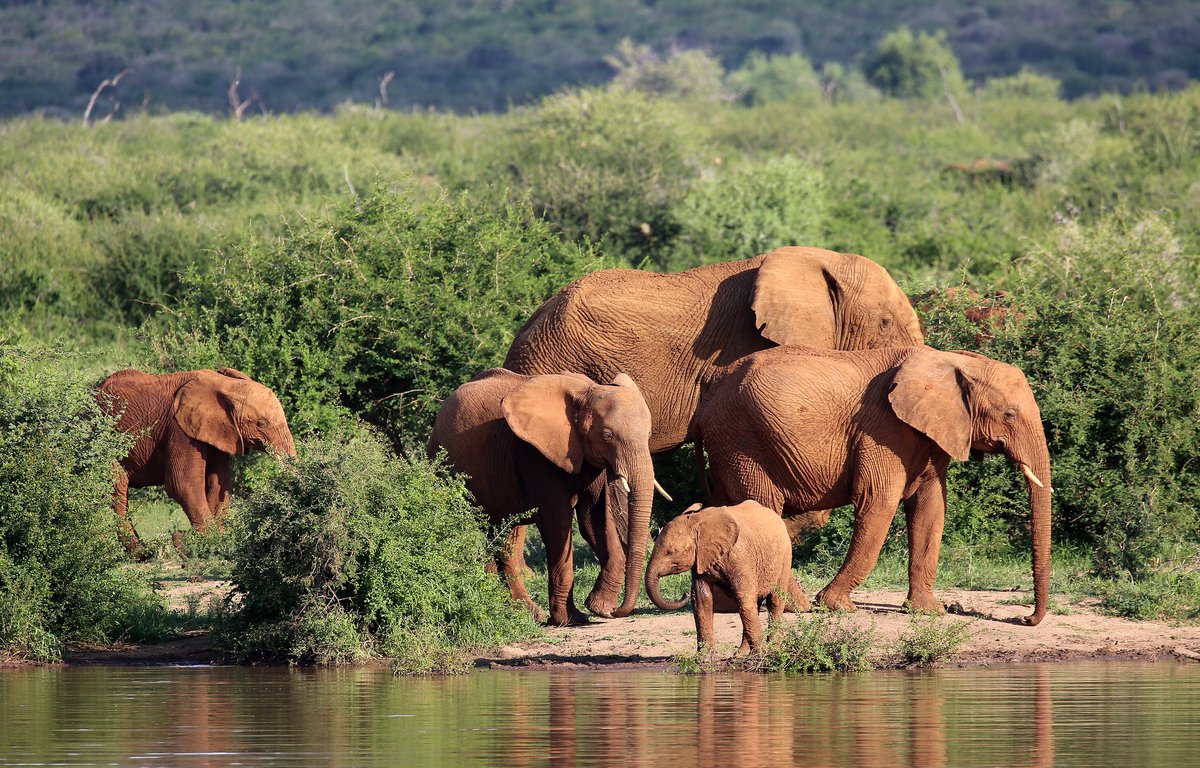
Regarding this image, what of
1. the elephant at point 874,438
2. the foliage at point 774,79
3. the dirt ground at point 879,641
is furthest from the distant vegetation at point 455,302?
the foliage at point 774,79

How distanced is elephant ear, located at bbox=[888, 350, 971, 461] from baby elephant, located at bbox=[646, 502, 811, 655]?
1.43 metres

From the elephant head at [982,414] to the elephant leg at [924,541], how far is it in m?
0.47

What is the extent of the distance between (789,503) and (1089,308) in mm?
4568

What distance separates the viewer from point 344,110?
57.9m

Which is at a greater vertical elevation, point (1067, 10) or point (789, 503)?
point (1067, 10)

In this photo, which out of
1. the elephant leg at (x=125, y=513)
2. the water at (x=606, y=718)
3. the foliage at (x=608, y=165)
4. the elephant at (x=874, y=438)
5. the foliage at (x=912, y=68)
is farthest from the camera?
the foliage at (x=912, y=68)

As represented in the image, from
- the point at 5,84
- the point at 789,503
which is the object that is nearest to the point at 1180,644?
the point at 789,503

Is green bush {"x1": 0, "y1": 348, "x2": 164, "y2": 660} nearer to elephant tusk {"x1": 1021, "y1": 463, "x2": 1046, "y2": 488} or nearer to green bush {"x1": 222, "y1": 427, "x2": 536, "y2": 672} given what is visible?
green bush {"x1": 222, "y1": 427, "x2": 536, "y2": 672}

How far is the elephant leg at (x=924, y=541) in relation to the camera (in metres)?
14.1

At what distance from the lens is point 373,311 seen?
64.5ft

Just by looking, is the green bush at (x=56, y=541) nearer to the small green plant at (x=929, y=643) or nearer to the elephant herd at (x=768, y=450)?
the elephant herd at (x=768, y=450)

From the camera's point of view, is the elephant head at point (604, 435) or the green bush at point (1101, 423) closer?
the elephant head at point (604, 435)

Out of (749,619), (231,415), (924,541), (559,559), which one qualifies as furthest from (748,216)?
(749,619)

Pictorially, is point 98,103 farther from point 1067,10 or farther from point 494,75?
point 1067,10
